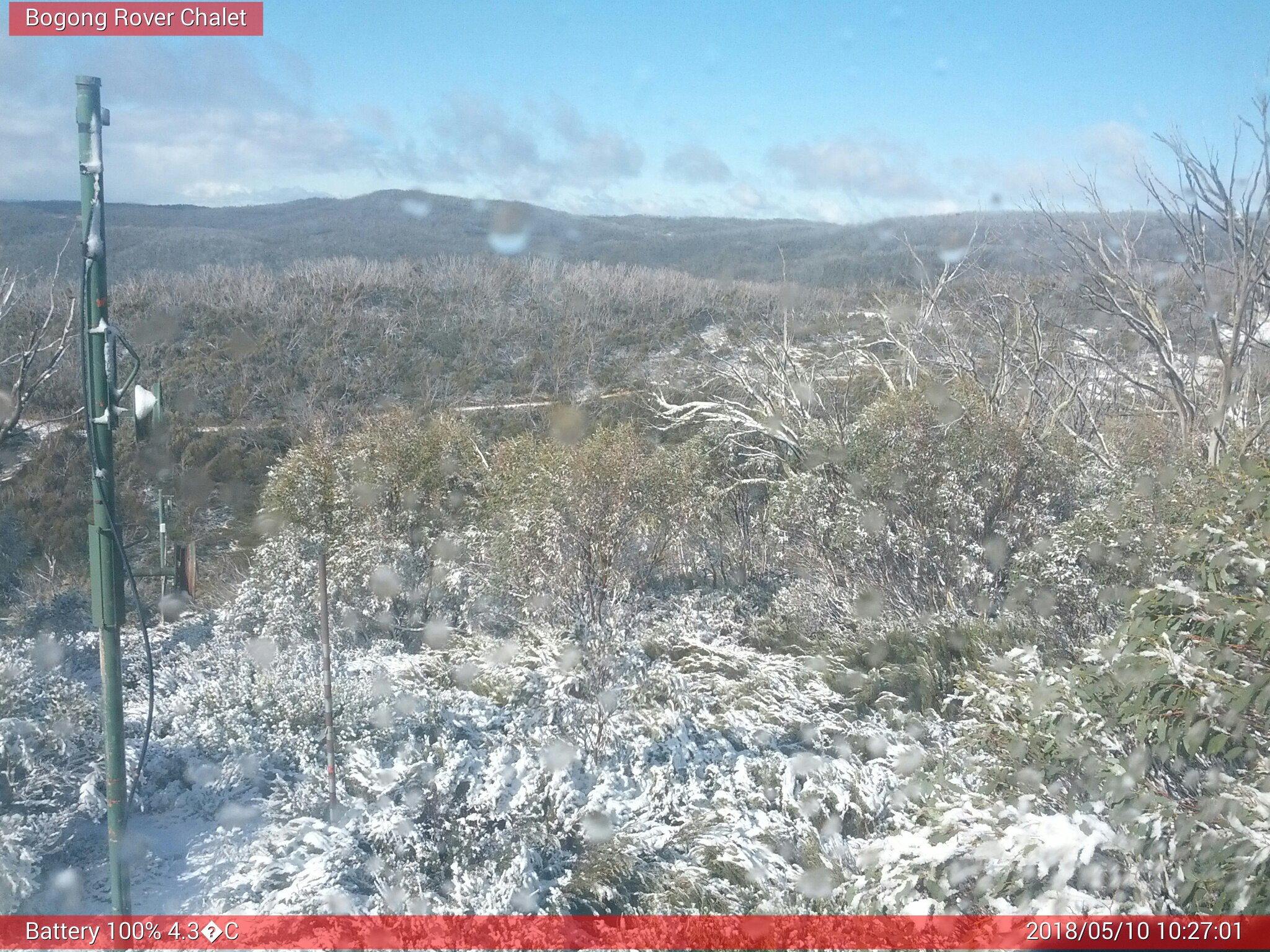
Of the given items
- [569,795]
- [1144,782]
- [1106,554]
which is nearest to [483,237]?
[1106,554]

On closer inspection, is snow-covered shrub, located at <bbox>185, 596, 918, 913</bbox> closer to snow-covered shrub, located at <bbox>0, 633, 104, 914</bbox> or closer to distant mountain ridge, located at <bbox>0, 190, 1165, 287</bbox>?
snow-covered shrub, located at <bbox>0, 633, 104, 914</bbox>

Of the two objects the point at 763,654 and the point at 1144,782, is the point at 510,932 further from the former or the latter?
the point at 763,654

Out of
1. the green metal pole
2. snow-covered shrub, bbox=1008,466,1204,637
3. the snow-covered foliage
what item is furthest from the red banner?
snow-covered shrub, bbox=1008,466,1204,637

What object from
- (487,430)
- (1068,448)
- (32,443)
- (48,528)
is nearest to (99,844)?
(1068,448)

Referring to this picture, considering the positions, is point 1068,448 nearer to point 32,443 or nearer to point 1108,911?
point 1108,911

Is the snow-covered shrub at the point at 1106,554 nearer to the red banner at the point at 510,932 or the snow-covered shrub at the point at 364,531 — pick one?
the red banner at the point at 510,932
